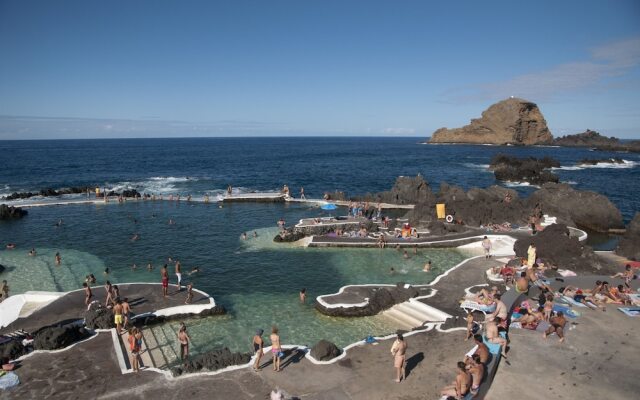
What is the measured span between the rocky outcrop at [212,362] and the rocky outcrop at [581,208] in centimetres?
3601

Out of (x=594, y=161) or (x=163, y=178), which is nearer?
(x=163, y=178)

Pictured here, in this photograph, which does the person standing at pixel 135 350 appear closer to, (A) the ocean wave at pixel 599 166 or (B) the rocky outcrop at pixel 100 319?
(B) the rocky outcrop at pixel 100 319

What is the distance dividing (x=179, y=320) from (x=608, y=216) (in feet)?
138

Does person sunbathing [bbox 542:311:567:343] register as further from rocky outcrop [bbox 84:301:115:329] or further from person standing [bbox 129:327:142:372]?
rocky outcrop [bbox 84:301:115:329]

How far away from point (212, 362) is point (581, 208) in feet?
139

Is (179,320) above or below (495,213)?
below

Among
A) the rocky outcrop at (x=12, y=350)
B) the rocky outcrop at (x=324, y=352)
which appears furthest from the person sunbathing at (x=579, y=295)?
the rocky outcrop at (x=12, y=350)

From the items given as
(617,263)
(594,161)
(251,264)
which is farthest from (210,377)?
(594,161)

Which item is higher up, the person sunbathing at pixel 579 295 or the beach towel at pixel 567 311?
the person sunbathing at pixel 579 295

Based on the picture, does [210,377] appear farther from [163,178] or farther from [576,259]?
[163,178]

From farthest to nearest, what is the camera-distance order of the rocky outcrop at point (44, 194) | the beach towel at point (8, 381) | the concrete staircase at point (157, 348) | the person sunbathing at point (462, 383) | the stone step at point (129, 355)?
the rocky outcrop at point (44, 194), the concrete staircase at point (157, 348), the stone step at point (129, 355), the beach towel at point (8, 381), the person sunbathing at point (462, 383)

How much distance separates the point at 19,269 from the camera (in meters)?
29.9

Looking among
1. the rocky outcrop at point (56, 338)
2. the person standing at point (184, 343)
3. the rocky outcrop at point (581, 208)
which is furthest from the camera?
the rocky outcrop at point (581, 208)

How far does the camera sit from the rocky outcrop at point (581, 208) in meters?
42.0
